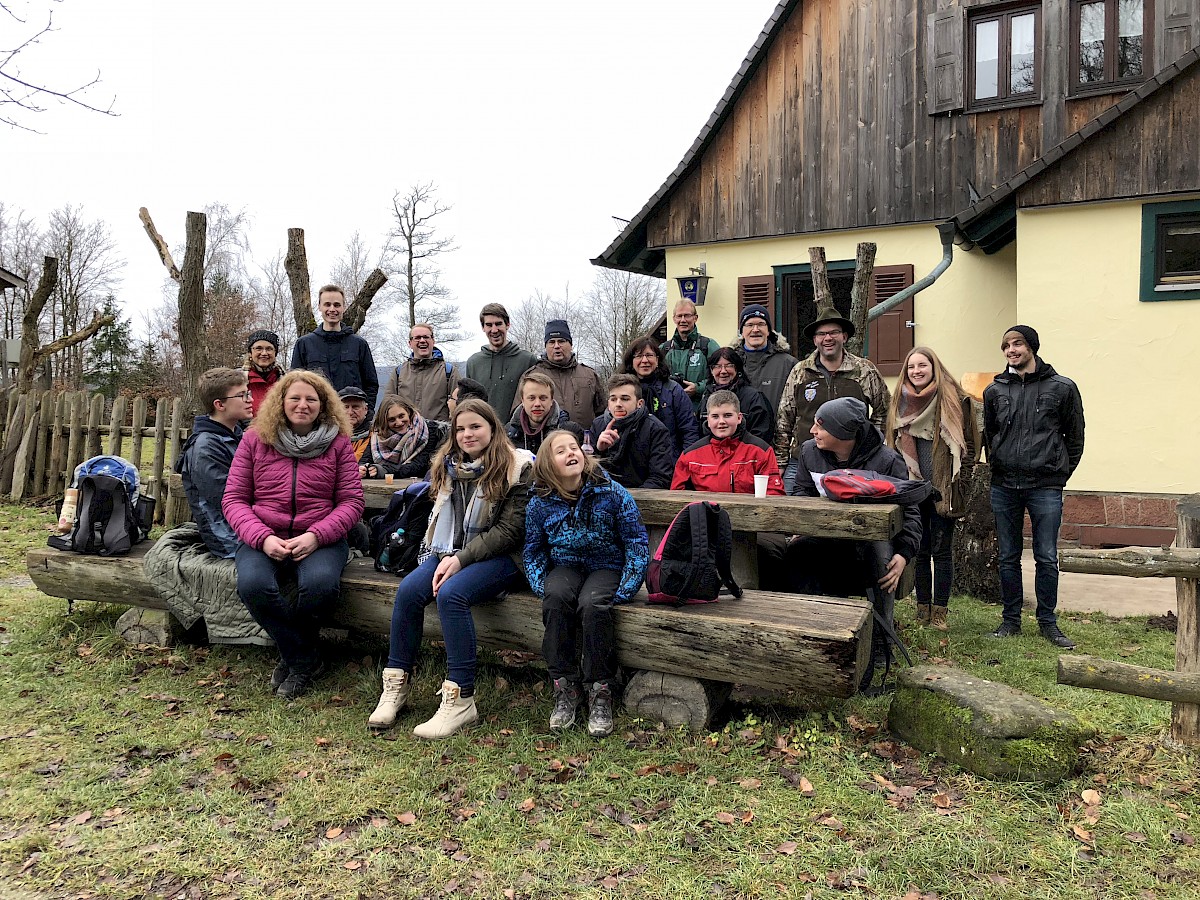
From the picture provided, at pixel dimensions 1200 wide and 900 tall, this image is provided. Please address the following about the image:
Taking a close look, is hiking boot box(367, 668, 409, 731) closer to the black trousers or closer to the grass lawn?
the grass lawn

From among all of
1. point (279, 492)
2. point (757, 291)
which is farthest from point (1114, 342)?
point (279, 492)

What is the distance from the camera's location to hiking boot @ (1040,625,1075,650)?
5.26m

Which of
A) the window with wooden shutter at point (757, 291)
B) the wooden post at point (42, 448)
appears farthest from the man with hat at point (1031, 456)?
the wooden post at point (42, 448)

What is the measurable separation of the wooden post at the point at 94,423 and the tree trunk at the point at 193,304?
4.62 feet

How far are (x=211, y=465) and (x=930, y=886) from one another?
13.0ft

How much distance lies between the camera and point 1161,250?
8492mm

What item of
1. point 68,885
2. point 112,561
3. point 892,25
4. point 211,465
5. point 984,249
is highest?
point 892,25

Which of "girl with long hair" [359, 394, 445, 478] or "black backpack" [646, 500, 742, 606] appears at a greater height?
"girl with long hair" [359, 394, 445, 478]

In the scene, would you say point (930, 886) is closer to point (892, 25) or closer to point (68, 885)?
point (68, 885)

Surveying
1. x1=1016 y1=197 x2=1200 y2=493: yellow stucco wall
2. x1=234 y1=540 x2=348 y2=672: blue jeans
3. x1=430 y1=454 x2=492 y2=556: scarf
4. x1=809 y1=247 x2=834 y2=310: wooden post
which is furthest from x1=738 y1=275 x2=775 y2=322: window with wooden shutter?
x1=234 y1=540 x2=348 y2=672: blue jeans

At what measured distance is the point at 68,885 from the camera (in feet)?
9.41

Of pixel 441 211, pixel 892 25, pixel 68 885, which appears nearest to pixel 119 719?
pixel 68 885

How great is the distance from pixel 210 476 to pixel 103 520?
1.13 m

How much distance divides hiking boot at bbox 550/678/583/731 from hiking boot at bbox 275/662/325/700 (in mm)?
1430
